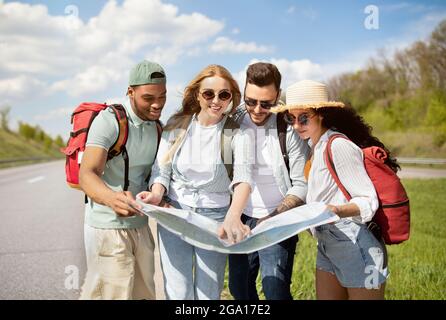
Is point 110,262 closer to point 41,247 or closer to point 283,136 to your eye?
point 283,136

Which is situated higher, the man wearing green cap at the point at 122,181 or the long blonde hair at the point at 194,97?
the long blonde hair at the point at 194,97

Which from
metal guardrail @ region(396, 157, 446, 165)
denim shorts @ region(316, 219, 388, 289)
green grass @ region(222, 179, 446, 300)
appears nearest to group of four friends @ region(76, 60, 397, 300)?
denim shorts @ region(316, 219, 388, 289)

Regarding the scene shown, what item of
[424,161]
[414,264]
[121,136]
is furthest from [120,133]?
[424,161]

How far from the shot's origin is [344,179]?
259 centimetres

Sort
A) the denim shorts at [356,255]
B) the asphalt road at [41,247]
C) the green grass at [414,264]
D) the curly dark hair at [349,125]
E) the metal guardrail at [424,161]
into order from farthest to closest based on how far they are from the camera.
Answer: the metal guardrail at [424,161]
the asphalt road at [41,247]
the green grass at [414,264]
the curly dark hair at [349,125]
the denim shorts at [356,255]

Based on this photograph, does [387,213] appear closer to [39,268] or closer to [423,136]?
[39,268]

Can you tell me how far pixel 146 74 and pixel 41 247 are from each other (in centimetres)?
544

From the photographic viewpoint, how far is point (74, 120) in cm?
304

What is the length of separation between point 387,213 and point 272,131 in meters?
0.81

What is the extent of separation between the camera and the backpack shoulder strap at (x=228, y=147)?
282 cm

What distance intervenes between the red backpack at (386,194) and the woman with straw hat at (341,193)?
0.04 m

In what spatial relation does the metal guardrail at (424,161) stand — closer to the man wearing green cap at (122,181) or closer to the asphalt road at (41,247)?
the asphalt road at (41,247)

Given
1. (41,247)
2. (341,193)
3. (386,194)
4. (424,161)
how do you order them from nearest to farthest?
(386,194) → (341,193) → (41,247) → (424,161)

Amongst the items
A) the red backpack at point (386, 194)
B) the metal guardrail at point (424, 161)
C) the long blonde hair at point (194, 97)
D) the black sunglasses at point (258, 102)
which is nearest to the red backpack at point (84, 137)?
the long blonde hair at point (194, 97)
